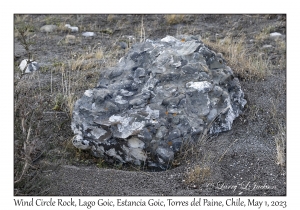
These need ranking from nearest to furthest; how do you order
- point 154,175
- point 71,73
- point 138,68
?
point 154,175
point 138,68
point 71,73

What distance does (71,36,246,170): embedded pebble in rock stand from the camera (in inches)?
173

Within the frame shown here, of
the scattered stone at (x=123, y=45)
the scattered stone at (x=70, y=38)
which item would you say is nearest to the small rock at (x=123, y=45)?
the scattered stone at (x=123, y=45)

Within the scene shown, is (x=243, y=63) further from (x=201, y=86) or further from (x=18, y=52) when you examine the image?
(x=18, y=52)

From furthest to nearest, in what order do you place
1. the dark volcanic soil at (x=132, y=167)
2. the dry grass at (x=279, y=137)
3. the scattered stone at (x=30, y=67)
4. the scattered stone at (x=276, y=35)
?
the scattered stone at (x=276, y=35) < the scattered stone at (x=30, y=67) < the dry grass at (x=279, y=137) < the dark volcanic soil at (x=132, y=167)

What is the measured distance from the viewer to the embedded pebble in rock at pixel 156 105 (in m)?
4.39

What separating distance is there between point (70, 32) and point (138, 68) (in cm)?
384

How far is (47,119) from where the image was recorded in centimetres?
517

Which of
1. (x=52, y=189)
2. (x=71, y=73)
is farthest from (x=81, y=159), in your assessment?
(x=71, y=73)

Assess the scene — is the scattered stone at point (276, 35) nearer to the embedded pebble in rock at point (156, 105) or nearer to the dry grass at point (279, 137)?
the dry grass at point (279, 137)

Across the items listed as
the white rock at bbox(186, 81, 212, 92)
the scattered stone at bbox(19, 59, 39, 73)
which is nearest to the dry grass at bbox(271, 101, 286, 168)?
the white rock at bbox(186, 81, 212, 92)

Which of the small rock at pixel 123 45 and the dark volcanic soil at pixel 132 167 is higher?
the small rock at pixel 123 45

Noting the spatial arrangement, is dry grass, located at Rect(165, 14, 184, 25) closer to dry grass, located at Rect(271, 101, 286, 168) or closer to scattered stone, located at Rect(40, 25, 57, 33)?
scattered stone, located at Rect(40, 25, 57, 33)

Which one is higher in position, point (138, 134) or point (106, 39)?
point (106, 39)
